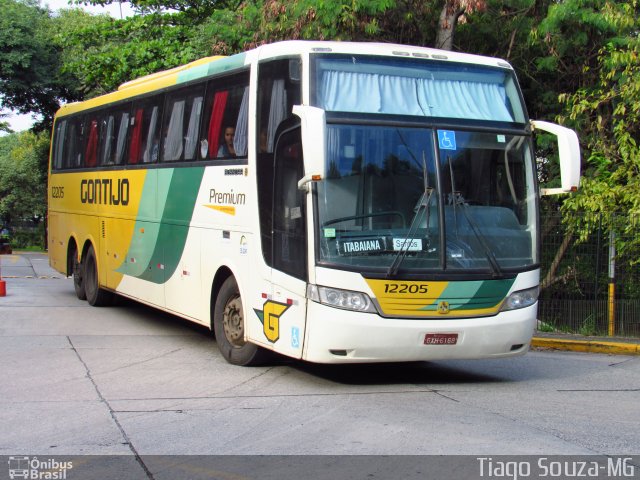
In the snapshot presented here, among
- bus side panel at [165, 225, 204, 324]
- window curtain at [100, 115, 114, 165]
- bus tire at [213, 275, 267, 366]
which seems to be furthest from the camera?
window curtain at [100, 115, 114, 165]

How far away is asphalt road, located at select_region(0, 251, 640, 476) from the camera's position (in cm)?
702

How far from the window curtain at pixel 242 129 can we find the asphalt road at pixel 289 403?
2446 mm

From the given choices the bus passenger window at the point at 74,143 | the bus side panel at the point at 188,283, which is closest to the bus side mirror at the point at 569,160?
the bus side panel at the point at 188,283

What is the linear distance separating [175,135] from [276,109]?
328 centimetres

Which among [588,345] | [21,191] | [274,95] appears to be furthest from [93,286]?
[21,191]

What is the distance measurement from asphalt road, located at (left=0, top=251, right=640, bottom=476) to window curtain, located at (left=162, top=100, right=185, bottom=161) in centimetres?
252

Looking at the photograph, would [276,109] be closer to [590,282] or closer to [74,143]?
[590,282]

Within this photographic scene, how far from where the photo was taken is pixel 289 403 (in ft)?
28.0

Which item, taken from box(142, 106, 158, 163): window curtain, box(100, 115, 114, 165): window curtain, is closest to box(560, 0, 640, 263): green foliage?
box(142, 106, 158, 163): window curtain

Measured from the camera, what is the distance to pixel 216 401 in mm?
8617

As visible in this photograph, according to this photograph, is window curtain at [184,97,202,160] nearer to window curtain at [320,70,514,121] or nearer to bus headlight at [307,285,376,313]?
window curtain at [320,70,514,121]

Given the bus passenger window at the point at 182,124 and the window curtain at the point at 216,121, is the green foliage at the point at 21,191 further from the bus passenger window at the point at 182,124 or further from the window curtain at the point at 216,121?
the window curtain at the point at 216,121

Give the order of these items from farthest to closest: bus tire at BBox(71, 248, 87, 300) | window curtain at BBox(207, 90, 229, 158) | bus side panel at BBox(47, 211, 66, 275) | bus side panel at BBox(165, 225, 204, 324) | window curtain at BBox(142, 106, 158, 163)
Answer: bus side panel at BBox(47, 211, 66, 275)
bus tire at BBox(71, 248, 87, 300)
window curtain at BBox(142, 106, 158, 163)
bus side panel at BBox(165, 225, 204, 324)
window curtain at BBox(207, 90, 229, 158)
